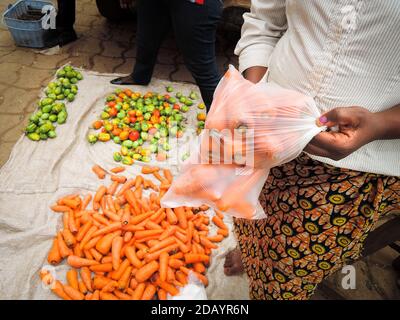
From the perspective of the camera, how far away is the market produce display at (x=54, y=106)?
2.82m

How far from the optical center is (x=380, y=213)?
121cm

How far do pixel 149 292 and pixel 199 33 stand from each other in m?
1.89

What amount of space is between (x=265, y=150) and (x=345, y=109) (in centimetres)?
26

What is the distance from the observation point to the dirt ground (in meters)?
2.27

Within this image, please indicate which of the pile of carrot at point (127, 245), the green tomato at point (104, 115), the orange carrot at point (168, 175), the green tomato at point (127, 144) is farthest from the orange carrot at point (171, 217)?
the green tomato at point (104, 115)

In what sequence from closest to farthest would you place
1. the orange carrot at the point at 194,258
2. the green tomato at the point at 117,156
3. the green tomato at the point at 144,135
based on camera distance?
the orange carrot at the point at 194,258 < the green tomato at the point at 117,156 < the green tomato at the point at 144,135

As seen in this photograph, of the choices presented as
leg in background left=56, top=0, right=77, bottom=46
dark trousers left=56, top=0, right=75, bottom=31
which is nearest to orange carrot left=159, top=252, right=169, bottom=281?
leg in background left=56, top=0, right=77, bottom=46

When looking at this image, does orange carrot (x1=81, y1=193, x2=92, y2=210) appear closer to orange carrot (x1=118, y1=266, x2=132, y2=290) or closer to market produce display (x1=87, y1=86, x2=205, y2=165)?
market produce display (x1=87, y1=86, x2=205, y2=165)

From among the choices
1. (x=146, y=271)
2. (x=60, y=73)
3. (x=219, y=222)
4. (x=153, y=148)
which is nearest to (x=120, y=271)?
(x=146, y=271)

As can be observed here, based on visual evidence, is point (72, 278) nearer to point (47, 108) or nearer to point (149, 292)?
point (149, 292)

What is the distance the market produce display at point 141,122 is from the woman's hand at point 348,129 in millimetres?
1990

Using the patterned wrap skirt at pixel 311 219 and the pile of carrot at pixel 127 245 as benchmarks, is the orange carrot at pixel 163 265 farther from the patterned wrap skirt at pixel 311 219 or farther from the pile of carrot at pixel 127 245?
the patterned wrap skirt at pixel 311 219

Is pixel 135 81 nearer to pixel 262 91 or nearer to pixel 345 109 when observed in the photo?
pixel 262 91

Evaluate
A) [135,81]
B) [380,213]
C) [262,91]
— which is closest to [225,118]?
[262,91]
